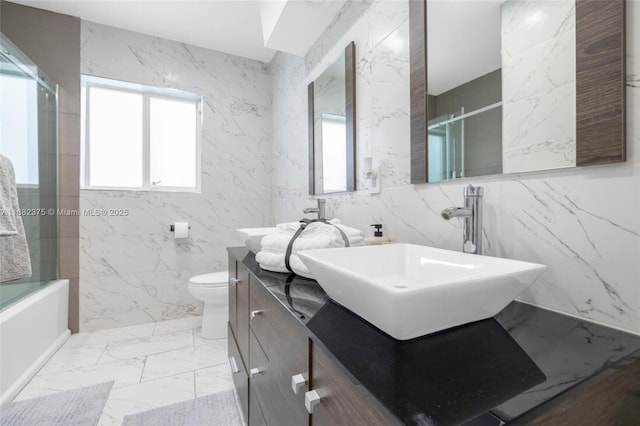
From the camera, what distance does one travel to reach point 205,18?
2244 millimetres

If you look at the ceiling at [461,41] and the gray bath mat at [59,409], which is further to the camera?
the gray bath mat at [59,409]

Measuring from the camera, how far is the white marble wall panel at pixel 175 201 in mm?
2330

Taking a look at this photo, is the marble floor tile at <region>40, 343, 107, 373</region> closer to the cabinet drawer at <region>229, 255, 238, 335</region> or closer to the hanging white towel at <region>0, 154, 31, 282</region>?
the hanging white towel at <region>0, 154, 31, 282</region>

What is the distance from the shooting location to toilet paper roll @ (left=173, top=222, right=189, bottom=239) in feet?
8.21

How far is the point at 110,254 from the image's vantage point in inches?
93.2

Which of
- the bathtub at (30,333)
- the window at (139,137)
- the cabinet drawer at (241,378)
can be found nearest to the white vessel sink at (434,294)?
the cabinet drawer at (241,378)

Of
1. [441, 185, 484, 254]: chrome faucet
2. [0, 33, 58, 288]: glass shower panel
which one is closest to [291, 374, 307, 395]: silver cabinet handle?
[441, 185, 484, 254]: chrome faucet

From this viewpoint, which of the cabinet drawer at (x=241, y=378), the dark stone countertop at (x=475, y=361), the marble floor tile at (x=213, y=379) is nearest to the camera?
the dark stone countertop at (x=475, y=361)

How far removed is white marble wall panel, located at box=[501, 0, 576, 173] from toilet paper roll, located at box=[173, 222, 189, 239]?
2.42 metres

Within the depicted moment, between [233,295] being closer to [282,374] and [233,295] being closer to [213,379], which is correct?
[213,379]

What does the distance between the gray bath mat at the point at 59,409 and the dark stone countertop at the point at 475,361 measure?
1456mm

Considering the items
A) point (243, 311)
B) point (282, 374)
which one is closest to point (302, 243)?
point (282, 374)

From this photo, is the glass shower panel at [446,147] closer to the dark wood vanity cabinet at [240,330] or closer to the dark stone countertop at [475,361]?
the dark stone countertop at [475,361]

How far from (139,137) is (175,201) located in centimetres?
65
